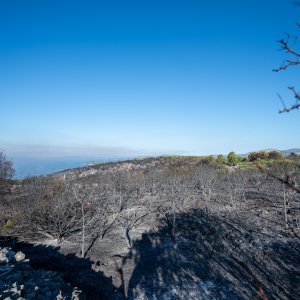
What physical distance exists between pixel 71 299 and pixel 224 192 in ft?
80.1

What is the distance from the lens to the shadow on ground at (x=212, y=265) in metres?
10.8

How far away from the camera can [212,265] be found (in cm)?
1298

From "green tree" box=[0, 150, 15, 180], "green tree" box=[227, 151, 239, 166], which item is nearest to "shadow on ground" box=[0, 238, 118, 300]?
"green tree" box=[0, 150, 15, 180]

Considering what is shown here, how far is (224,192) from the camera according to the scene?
3106 centimetres

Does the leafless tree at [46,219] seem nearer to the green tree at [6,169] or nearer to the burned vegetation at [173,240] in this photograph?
the burned vegetation at [173,240]

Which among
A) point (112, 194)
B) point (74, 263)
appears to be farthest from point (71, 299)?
point (112, 194)

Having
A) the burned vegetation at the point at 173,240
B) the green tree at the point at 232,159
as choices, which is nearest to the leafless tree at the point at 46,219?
the burned vegetation at the point at 173,240

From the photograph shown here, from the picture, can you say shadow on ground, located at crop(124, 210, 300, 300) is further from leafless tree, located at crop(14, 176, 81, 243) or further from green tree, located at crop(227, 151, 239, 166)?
green tree, located at crop(227, 151, 239, 166)

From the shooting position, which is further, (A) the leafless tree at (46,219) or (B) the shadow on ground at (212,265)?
(A) the leafless tree at (46,219)

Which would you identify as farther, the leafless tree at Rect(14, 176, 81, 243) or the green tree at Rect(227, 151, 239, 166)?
the green tree at Rect(227, 151, 239, 166)

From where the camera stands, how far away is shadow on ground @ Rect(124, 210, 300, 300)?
1080cm

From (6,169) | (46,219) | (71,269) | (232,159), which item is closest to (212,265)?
(71,269)

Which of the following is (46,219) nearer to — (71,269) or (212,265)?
(71,269)

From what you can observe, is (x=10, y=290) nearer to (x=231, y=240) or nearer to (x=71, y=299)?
(x=71, y=299)
